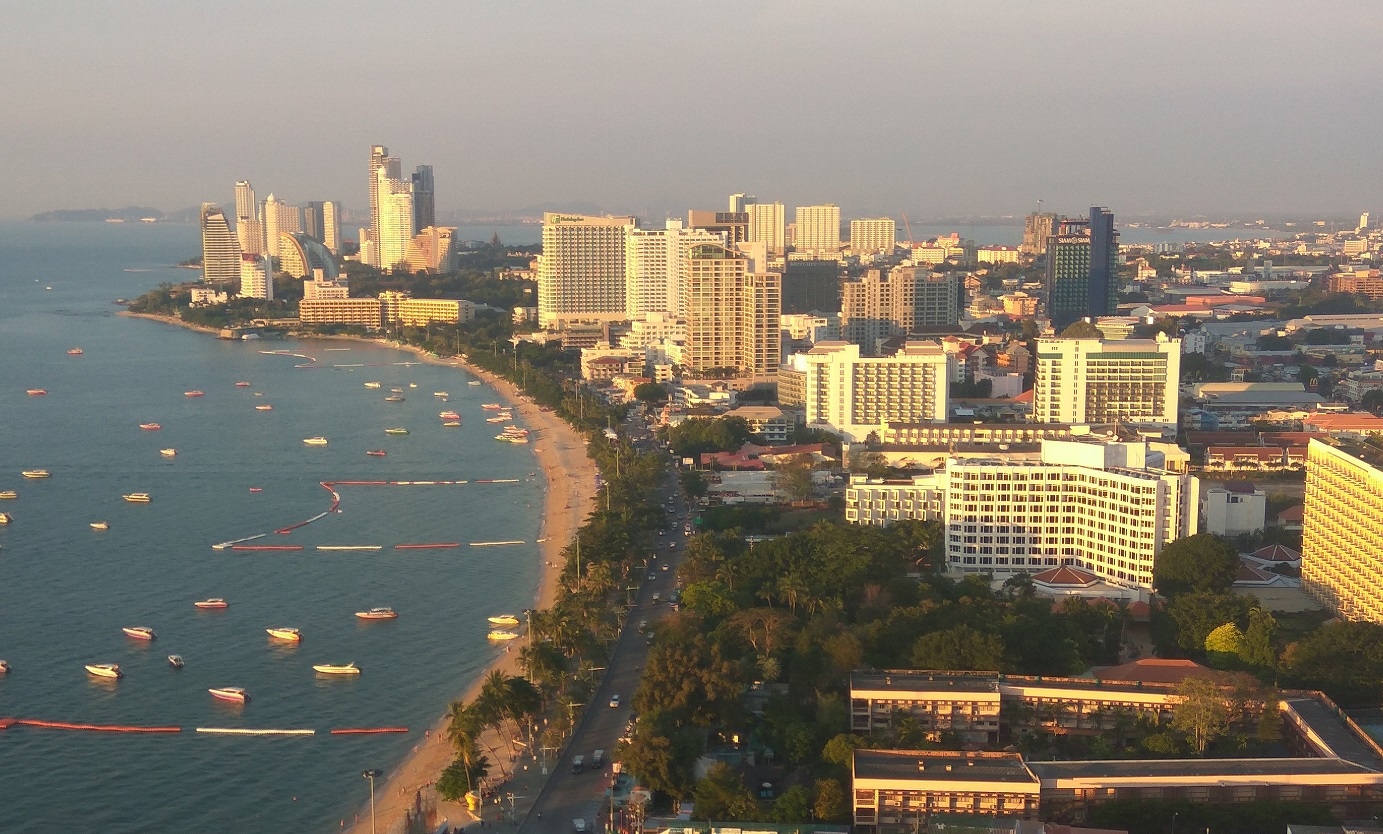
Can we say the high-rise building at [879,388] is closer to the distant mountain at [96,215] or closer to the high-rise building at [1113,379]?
the high-rise building at [1113,379]

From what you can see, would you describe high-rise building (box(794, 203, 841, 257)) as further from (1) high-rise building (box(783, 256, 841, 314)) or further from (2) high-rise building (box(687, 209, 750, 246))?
(1) high-rise building (box(783, 256, 841, 314))

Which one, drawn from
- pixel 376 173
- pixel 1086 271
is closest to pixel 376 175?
pixel 376 173

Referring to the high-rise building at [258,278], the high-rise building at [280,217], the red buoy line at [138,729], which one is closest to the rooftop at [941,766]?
the red buoy line at [138,729]

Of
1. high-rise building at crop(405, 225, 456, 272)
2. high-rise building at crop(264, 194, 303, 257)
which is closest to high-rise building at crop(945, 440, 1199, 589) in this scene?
high-rise building at crop(405, 225, 456, 272)

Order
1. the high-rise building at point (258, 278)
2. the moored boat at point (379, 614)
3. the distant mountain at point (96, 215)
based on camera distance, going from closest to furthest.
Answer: the moored boat at point (379, 614), the high-rise building at point (258, 278), the distant mountain at point (96, 215)

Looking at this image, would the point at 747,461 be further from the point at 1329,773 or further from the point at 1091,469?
the point at 1329,773

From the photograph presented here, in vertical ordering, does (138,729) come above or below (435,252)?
below

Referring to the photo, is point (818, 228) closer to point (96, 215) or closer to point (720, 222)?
point (720, 222)
